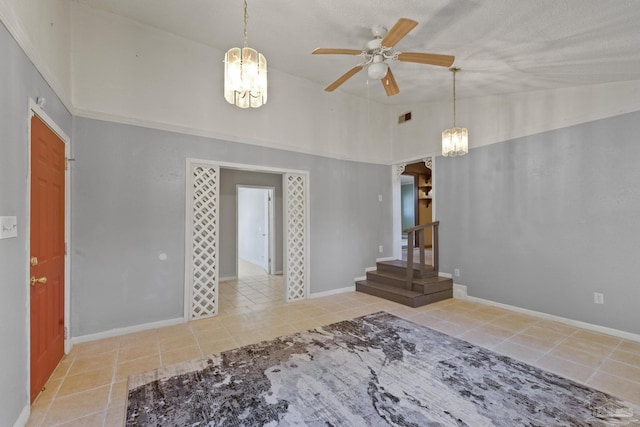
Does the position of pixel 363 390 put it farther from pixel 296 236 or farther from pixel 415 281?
pixel 296 236

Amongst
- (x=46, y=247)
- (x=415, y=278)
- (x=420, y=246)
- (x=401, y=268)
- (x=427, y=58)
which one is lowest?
(x=415, y=278)

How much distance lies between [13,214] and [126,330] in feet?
6.94

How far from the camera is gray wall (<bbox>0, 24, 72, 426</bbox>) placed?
159 cm

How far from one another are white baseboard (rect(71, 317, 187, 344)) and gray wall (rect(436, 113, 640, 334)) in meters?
4.36

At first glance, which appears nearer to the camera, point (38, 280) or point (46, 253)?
point (38, 280)

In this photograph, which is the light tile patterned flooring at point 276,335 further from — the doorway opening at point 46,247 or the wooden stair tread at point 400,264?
the wooden stair tread at point 400,264

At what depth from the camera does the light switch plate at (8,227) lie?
157 centimetres

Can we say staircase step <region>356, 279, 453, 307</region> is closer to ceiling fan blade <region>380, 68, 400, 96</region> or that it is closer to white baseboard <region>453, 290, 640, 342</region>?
white baseboard <region>453, 290, 640, 342</region>

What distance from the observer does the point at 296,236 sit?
4.70 metres

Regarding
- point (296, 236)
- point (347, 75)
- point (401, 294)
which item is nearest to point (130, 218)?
point (296, 236)

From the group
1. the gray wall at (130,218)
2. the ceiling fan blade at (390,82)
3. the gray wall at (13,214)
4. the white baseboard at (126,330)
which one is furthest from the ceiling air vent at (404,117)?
the gray wall at (13,214)

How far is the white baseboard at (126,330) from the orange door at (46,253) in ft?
1.08

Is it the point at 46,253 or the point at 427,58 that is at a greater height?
the point at 427,58

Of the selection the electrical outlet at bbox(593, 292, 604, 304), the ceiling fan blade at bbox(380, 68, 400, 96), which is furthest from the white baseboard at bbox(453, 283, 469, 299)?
the ceiling fan blade at bbox(380, 68, 400, 96)
